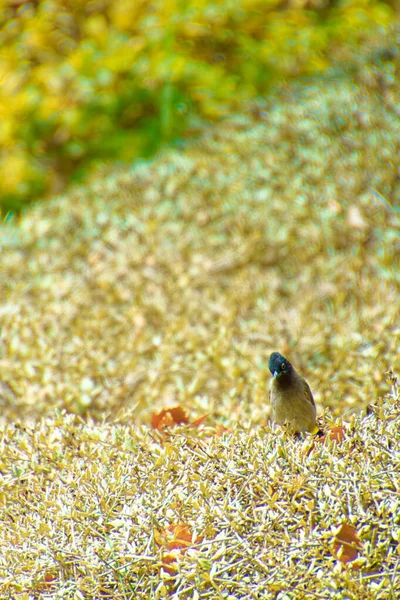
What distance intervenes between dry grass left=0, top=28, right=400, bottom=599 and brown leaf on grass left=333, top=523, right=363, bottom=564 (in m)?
0.02

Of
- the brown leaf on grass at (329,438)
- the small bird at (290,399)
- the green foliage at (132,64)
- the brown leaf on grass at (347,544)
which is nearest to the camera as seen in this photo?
the brown leaf on grass at (347,544)

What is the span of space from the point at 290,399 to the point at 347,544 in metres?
0.76

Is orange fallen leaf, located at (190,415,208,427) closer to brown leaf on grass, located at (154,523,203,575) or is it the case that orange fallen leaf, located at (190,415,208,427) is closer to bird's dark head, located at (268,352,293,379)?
bird's dark head, located at (268,352,293,379)

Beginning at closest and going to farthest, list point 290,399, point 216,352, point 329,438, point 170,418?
point 329,438 → point 290,399 → point 170,418 → point 216,352

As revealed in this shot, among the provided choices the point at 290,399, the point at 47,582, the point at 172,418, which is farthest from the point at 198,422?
the point at 47,582

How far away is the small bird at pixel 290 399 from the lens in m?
2.48

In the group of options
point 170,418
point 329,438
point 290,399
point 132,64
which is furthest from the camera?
point 132,64

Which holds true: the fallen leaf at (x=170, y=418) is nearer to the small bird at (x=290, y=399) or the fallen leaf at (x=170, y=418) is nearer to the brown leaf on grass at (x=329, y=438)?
the small bird at (x=290, y=399)

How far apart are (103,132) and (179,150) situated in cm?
87

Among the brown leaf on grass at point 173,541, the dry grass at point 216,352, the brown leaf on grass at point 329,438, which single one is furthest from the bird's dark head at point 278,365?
the brown leaf on grass at point 173,541

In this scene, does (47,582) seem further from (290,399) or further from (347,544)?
(290,399)

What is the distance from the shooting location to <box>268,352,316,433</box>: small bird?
2482mm

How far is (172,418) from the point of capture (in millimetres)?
2670

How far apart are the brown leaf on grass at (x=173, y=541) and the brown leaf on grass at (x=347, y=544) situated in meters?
Answer: 0.39
